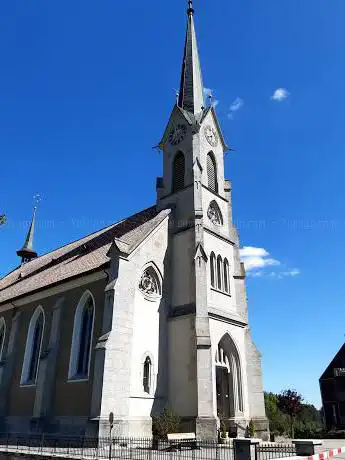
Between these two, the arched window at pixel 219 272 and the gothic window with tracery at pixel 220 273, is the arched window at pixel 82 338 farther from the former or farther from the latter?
the arched window at pixel 219 272

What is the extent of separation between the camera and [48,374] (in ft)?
70.3

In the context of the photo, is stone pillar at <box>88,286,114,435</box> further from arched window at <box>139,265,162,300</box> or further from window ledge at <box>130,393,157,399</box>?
arched window at <box>139,265,162,300</box>

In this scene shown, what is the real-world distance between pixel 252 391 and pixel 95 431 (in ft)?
34.7

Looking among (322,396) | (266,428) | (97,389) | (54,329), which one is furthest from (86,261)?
(322,396)

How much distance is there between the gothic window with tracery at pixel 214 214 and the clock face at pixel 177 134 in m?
5.73

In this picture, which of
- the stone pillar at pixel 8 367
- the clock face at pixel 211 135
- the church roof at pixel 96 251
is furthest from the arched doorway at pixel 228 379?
the clock face at pixel 211 135

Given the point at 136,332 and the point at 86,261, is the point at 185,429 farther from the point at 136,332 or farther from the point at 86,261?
the point at 86,261

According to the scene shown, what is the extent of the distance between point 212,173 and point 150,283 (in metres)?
10.6

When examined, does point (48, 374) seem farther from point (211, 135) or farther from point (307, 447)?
point (211, 135)

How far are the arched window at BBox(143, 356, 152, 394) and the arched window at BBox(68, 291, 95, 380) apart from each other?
2951 millimetres

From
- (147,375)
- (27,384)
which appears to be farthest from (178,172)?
(27,384)

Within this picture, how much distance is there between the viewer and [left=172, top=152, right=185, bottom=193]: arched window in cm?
2759

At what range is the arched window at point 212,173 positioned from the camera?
28188mm

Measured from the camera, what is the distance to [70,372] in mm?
20953
